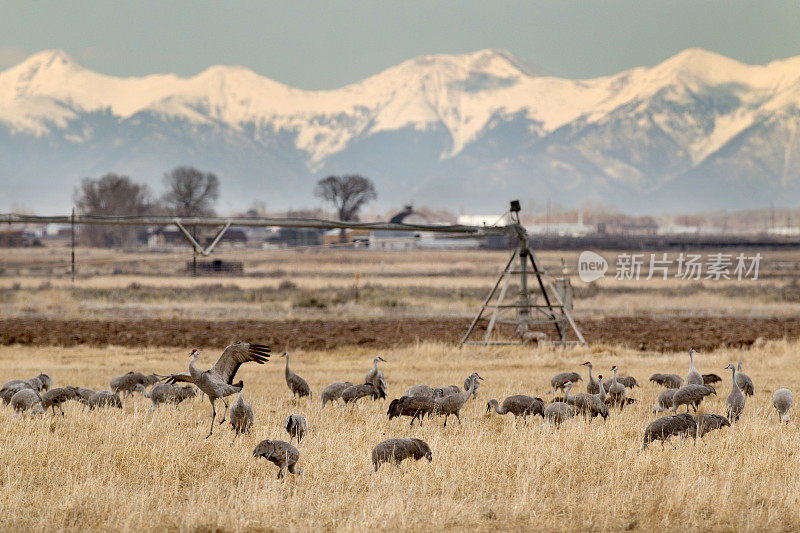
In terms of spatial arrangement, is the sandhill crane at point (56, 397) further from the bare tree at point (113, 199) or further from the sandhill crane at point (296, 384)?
the bare tree at point (113, 199)

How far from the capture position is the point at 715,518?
422 inches

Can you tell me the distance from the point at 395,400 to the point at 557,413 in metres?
2.73

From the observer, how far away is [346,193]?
176 meters

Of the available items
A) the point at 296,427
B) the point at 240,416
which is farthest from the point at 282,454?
the point at 240,416

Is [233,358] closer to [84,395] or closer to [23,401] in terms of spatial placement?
[23,401]

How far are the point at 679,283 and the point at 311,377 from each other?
52520mm

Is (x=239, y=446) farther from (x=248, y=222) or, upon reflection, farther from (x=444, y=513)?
(x=248, y=222)

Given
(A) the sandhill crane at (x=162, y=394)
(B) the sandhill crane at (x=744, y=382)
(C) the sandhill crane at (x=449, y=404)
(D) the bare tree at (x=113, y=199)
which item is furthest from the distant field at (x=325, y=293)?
(D) the bare tree at (x=113, y=199)

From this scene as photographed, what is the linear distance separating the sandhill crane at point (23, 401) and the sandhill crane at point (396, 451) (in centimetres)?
715

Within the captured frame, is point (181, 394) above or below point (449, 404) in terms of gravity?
below

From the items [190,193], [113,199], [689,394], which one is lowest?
[689,394]

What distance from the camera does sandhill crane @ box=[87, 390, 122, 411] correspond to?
17125 millimetres

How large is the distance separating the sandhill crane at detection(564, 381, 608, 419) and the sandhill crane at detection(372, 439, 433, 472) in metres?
4.47

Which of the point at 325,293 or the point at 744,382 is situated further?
the point at 325,293
